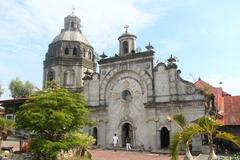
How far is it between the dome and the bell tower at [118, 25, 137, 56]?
6.65m

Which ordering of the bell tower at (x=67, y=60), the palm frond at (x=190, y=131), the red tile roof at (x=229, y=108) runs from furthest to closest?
the bell tower at (x=67, y=60) → the red tile roof at (x=229, y=108) → the palm frond at (x=190, y=131)

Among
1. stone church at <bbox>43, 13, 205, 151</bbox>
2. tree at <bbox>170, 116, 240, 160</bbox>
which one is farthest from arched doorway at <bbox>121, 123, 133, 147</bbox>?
tree at <bbox>170, 116, 240, 160</bbox>

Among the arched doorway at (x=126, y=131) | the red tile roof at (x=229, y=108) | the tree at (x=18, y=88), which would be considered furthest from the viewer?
the tree at (x=18, y=88)

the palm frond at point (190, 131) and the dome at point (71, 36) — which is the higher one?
the dome at point (71, 36)

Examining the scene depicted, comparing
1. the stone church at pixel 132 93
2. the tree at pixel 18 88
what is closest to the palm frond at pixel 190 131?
the stone church at pixel 132 93

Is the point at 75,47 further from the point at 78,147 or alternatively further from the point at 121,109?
the point at 78,147

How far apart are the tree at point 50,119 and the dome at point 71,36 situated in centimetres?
1729

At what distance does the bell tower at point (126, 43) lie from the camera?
3005 cm

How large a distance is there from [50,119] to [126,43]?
15.4m

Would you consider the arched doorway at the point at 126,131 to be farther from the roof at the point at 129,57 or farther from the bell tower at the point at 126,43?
the bell tower at the point at 126,43

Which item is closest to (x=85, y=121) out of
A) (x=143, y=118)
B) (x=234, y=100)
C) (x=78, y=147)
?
(x=78, y=147)

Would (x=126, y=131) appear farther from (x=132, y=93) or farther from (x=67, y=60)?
(x=67, y=60)

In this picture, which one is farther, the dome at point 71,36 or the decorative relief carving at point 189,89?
the dome at point 71,36

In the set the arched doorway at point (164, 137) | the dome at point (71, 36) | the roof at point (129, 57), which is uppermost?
the dome at point (71, 36)
